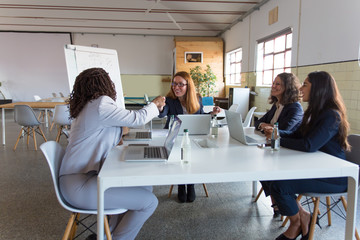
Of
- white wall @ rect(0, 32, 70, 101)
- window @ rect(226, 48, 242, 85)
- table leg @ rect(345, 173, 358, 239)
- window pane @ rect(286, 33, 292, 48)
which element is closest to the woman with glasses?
table leg @ rect(345, 173, 358, 239)

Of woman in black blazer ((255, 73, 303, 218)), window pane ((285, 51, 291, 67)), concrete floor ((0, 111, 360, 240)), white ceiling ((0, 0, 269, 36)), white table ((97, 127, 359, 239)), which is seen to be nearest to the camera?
white table ((97, 127, 359, 239))

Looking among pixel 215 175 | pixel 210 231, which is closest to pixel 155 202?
pixel 215 175

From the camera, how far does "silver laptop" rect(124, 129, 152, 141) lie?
2045mm

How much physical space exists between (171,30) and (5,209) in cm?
918

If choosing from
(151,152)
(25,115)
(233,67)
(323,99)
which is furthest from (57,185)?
(233,67)

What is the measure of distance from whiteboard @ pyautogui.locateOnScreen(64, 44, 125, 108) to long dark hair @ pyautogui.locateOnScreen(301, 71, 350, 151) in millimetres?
2182

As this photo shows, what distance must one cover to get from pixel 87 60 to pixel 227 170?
2409 mm

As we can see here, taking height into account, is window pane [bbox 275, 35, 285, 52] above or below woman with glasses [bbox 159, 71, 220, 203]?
above

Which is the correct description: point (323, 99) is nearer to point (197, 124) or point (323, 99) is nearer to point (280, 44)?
point (197, 124)

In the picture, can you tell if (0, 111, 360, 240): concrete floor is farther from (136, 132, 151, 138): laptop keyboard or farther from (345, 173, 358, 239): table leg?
(136, 132, 151, 138): laptop keyboard

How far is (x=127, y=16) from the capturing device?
29.1 ft

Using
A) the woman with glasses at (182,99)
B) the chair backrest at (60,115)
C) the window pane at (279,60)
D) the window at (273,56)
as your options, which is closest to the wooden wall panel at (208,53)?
the window at (273,56)

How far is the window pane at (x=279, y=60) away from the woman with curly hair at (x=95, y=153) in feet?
16.1

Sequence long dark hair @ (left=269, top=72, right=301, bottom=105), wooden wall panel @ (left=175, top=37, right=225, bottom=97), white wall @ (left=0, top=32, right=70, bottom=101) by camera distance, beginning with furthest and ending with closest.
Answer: white wall @ (left=0, top=32, right=70, bottom=101)
wooden wall panel @ (left=175, top=37, right=225, bottom=97)
long dark hair @ (left=269, top=72, right=301, bottom=105)
